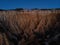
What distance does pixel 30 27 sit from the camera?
4020 mm

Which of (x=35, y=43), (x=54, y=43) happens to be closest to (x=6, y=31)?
(x=35, y=43)

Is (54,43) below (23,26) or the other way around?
below

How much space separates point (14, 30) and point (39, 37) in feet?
1.59

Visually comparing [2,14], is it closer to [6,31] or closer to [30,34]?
[6,31]

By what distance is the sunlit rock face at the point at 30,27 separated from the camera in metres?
3.77

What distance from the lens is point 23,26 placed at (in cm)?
403

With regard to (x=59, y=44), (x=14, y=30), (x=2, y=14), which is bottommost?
(x=59, y=44)

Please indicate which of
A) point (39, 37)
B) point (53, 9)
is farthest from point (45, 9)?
point (39, 37)

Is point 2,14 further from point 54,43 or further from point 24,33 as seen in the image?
point 54,43

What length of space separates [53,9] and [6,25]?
0.90 m

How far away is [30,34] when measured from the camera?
3895mm

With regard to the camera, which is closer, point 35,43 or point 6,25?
point 35,43

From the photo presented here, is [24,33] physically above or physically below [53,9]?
below

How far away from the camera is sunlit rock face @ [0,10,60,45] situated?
3771 millimetres
